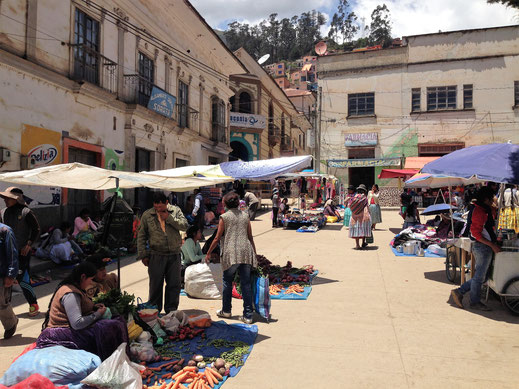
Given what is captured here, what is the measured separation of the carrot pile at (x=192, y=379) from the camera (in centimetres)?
346

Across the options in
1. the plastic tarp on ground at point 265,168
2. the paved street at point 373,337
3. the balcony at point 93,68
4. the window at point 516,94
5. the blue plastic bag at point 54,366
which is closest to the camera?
the blue plastic bag at point 54,366

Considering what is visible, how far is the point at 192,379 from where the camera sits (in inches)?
142

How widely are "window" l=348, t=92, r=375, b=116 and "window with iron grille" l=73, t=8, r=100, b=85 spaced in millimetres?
18156

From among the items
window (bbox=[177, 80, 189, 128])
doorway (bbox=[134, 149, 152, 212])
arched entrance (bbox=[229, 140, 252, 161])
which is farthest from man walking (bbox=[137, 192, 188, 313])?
arched entrance (bbox=[229, 140, 252, 161])

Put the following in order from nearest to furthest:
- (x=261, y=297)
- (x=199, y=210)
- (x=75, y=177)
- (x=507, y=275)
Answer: (x=75, y=177)
(x=261, y=297)
(x=507, y=275)
(x=199, y=210)

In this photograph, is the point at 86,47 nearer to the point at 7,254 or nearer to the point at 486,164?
the point at 7,254

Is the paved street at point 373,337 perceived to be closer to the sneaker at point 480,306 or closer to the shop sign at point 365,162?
the sneaker at point 480,306

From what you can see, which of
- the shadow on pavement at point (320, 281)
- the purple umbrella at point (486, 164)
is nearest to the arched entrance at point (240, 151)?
the shadow on pavement at point (320, 281)

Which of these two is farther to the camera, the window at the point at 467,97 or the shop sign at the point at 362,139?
the shop sign at the point at 362,139

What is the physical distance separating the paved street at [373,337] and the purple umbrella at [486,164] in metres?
1.90

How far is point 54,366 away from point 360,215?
8.60 m

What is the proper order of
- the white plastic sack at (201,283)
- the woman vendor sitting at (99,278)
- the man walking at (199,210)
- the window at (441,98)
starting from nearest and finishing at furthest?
the woman vendor sitting at (99,278) < the white plastic sack at (201,283) < the man walking at (199,210) < the window at (441,98)

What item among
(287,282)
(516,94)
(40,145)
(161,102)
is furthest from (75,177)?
(516,94)

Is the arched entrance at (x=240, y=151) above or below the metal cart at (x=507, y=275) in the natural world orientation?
above
